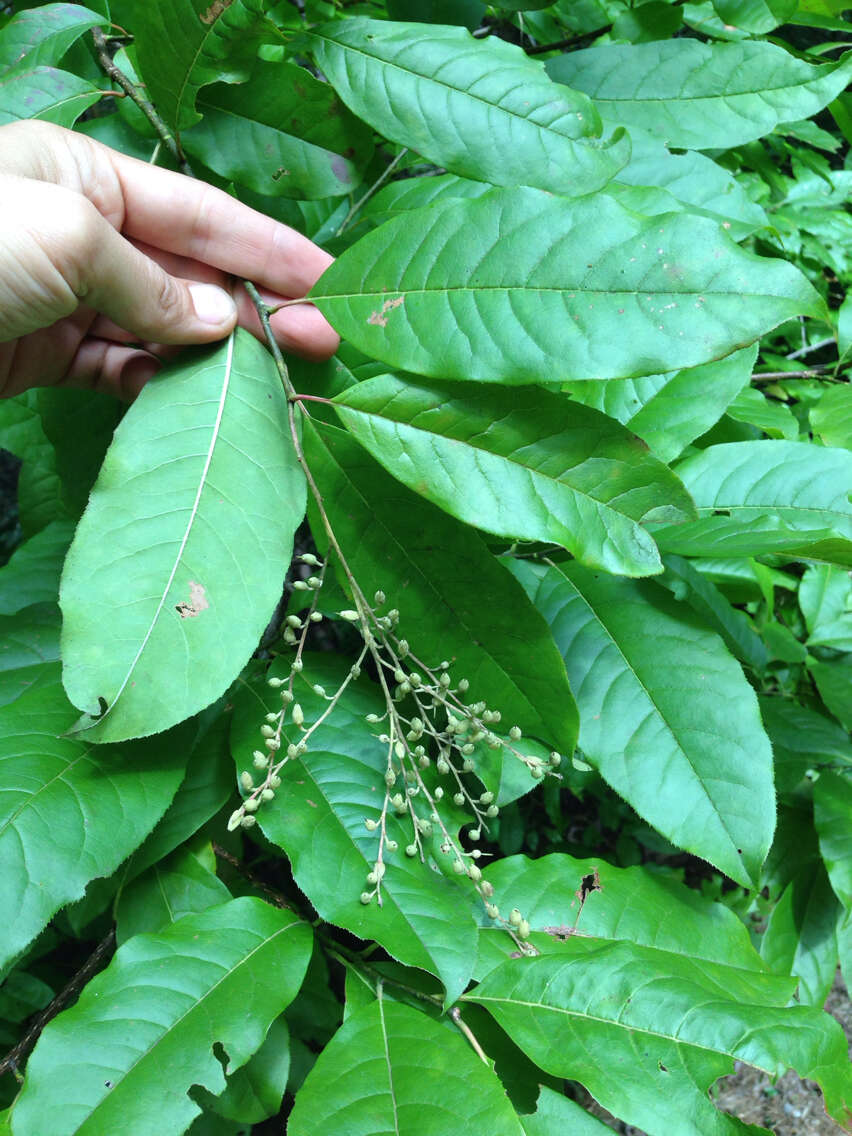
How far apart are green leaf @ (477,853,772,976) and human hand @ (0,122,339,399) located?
0.76 m

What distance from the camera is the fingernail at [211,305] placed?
0.98 meters

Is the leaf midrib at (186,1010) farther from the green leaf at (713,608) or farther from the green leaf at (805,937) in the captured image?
the green leaf at (805,937)

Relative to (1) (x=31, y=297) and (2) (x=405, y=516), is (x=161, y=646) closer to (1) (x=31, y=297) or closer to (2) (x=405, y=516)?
(2) (x=405, y=516)

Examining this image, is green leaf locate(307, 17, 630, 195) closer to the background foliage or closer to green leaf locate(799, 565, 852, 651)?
the background foliage

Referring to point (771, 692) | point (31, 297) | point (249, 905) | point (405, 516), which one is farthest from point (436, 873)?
point (771, 692)

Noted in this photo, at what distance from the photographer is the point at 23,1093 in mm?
751

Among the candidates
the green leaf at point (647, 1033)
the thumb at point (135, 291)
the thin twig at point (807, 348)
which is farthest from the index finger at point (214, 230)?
the thin twig at point (807, 348)

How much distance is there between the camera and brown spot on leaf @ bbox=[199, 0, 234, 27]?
89 centimetres

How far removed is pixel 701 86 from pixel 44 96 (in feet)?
3.30

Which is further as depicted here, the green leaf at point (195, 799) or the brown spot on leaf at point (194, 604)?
the green leaf at point (195, 799)

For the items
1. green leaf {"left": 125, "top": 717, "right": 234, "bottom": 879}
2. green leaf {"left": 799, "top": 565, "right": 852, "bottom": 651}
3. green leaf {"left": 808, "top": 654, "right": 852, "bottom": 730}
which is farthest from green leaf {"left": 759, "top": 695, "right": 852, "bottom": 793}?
green leaf {"left": 125, "top": 717, "right": 234, "bottom": 879}

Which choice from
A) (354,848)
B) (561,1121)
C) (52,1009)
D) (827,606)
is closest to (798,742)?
(827,606)

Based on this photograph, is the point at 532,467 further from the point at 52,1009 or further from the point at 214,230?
the point at 52,1009

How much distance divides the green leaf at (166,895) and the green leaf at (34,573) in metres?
0.50
